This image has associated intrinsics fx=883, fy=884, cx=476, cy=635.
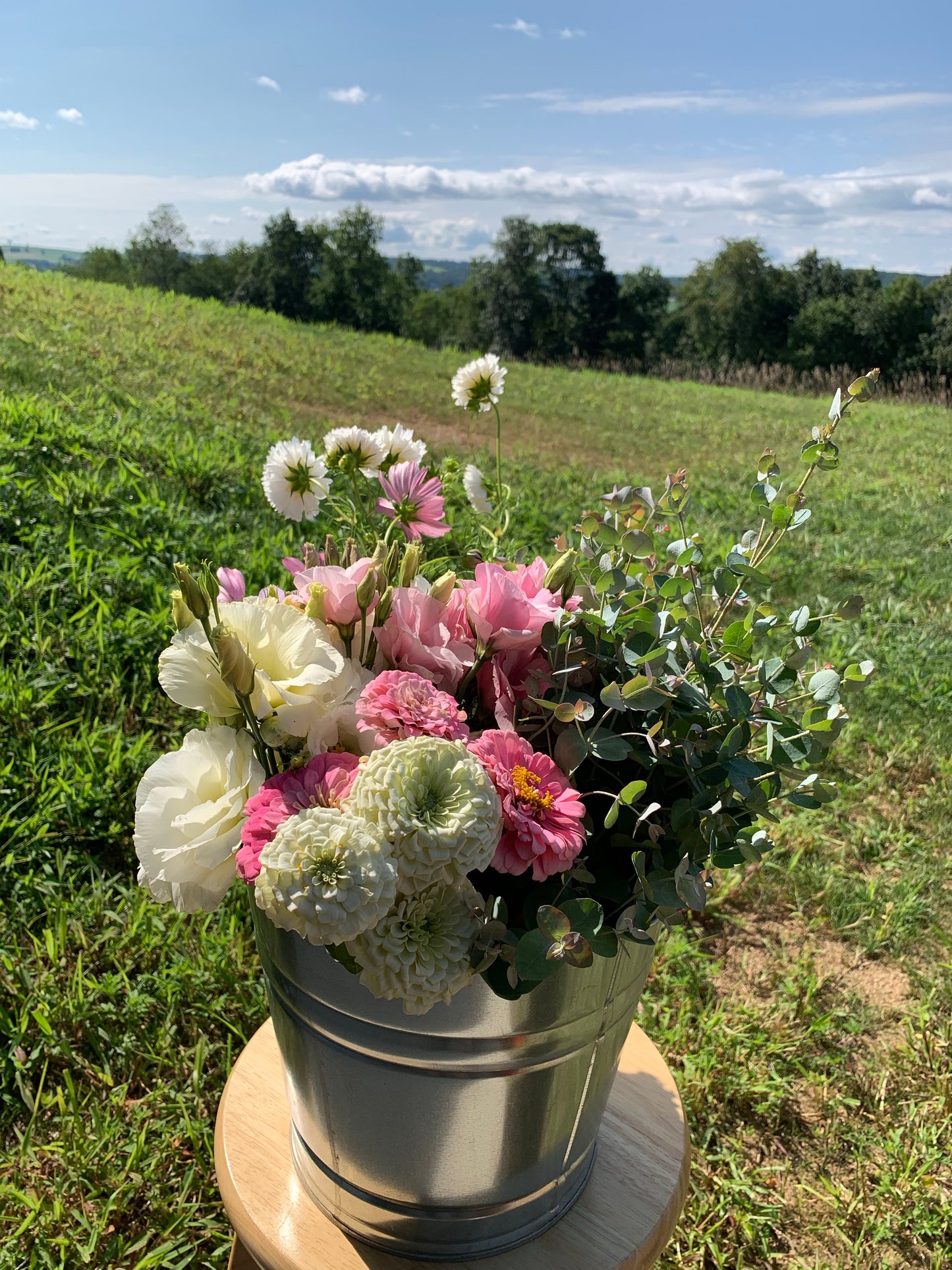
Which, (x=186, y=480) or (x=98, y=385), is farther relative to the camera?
(x=98, y=385)

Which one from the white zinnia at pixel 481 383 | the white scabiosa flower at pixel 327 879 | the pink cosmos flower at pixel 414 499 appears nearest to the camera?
the white scabiosa flower at pixel 327 879

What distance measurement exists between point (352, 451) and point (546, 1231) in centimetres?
88

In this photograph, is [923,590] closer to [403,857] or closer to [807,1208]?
[807,1208]

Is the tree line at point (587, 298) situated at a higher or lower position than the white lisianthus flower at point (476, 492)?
higher

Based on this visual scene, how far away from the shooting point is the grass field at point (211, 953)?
139cm

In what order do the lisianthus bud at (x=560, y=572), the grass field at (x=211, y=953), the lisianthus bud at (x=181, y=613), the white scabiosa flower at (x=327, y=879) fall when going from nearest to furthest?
1. the white scabiosa flower at (x=327, y=879)
2. the lisianthus bud at (x=181, y=613)
3. the lisianthus bud at (x=560, y=572)
4. the grass field at (x=211, y=953)

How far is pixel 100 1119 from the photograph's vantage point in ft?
4.57

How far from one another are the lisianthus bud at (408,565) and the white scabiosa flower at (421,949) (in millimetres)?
292

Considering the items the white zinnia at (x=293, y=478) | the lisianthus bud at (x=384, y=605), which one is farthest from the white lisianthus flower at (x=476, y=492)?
the lisianthus bud at (x=384, y=605)

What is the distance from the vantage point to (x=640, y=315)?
41719 mm

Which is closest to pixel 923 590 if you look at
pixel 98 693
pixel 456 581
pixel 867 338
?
pixel 98 693

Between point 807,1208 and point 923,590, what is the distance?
308 cm

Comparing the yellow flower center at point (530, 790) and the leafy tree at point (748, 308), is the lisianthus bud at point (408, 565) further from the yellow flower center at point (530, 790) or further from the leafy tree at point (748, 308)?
the leafy tree at point (748, 308)

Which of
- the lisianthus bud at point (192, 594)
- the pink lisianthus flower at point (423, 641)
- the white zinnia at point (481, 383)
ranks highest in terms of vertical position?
the white zinnia at point (481, 383)
